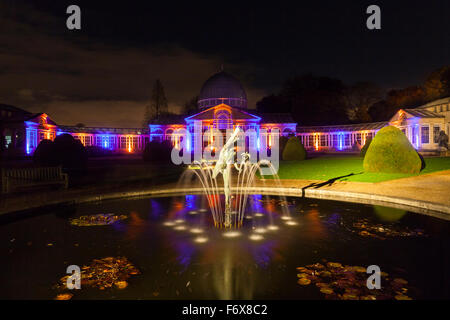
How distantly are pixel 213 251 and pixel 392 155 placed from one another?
16.7 meters

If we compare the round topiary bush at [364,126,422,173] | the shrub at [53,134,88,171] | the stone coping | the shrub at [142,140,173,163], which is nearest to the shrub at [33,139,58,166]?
the shrub at [53,134,88,171]

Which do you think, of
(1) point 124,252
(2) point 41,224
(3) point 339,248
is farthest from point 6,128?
(3) point 339,248

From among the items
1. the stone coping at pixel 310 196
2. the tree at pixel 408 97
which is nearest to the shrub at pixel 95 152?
the stone coping at pixel 310 196

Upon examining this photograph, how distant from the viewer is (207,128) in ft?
187

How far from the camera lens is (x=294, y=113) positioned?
A: 2859 inches

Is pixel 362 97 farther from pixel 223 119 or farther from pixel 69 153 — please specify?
pixel 69 153

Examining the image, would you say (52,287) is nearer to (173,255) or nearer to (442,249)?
(173,255)

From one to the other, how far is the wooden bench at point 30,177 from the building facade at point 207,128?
121 ft

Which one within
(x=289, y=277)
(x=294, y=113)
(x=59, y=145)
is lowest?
(x=289, y=277)

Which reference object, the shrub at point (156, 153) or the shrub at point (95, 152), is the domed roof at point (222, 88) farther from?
the shrub at point (156, 153)

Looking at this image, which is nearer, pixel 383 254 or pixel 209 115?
pixel 383 254

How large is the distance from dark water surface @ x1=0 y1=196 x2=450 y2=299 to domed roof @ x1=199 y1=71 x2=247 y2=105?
185ft

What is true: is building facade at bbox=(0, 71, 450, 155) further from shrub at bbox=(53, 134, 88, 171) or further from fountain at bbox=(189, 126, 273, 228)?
fountain at bbox=(189, 126, 273, 228)

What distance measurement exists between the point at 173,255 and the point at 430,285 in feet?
15.8
